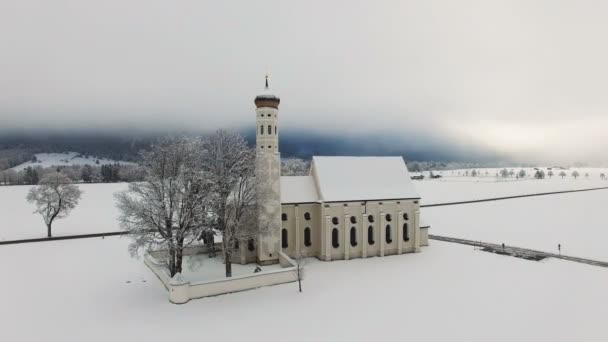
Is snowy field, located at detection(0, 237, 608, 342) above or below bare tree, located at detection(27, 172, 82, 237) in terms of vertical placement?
below

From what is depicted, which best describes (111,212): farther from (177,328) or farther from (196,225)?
(177,328)

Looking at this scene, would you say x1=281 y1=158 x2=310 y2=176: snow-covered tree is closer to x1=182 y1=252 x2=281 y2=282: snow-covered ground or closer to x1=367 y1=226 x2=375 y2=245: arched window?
x1=367 y1=226 x2=375 y2=245: arched window

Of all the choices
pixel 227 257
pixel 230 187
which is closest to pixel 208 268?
pixel 227 257

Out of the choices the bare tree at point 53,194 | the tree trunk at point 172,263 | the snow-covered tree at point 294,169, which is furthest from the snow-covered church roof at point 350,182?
the snow-covered tree at point 294,169

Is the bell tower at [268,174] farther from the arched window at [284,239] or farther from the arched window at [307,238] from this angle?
the arched window at [307,238]

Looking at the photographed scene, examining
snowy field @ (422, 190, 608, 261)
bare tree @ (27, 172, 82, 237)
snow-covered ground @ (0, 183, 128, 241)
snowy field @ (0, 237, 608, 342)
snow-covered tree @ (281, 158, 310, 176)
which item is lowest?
snowy field @ (0, 237, 608, 342)

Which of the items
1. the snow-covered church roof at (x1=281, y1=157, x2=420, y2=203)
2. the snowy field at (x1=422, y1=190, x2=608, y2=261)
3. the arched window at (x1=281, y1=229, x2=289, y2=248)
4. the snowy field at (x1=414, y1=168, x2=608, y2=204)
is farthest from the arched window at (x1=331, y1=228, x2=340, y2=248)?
the snowy field at (x1=414, y1=168, x2=608, y2=204)

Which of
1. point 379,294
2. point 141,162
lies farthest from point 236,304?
point 141,162

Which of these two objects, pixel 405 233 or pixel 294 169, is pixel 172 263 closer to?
pixel 405 233
